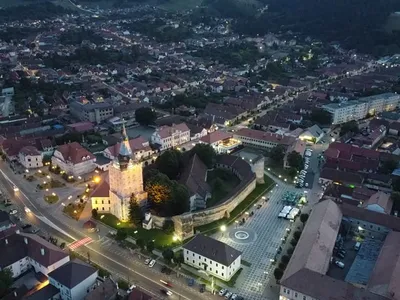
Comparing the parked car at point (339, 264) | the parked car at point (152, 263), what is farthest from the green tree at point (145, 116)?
the parked car at point (339, 264)

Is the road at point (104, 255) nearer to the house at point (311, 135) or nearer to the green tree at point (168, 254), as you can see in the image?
the green tree at point (168, 254)

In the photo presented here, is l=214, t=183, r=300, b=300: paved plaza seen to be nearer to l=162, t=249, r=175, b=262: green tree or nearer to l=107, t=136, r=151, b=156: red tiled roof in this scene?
l=162, t=249, r=175, b=262: green tree

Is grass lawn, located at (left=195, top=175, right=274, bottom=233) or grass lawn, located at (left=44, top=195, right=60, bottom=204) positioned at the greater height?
grass lawn, located at (left=195, top=175, right=274, bottom=233)

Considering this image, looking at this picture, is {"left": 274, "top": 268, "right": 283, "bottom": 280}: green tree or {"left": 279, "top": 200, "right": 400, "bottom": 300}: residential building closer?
{"left": 279, "top": 200, "right": 400, "bottom": 300}: residential building

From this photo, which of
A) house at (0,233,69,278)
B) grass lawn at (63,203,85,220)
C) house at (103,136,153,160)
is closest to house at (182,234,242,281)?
house at (0,233,69,278)

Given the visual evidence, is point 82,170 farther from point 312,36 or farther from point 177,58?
point 312,36

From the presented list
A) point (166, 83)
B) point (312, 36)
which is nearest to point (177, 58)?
point (166, 83)
